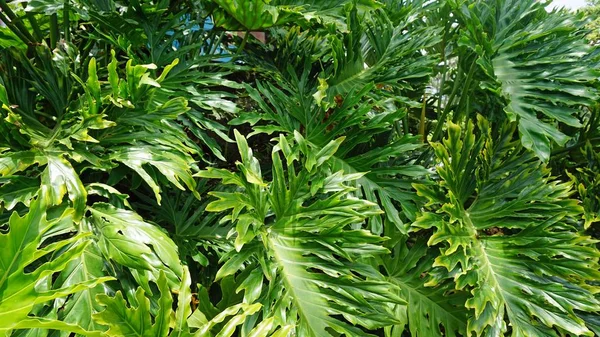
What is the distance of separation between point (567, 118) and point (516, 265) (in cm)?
49

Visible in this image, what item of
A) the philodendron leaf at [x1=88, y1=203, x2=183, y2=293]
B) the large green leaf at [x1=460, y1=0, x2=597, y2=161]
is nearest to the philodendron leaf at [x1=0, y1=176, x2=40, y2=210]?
the philodendron leaf at [x1=88, y1=203, x2=183, y2=293]

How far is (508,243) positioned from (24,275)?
4.39 ft

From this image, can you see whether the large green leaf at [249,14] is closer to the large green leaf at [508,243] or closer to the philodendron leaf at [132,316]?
the large green leaf at [508,243]

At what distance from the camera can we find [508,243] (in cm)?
147

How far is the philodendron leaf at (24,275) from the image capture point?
560mm

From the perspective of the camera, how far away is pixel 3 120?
1.07 metres

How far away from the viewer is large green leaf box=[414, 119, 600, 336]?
4.31ft

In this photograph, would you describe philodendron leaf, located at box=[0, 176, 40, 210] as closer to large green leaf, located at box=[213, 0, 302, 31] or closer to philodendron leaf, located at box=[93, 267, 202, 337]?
philodendron leaf, located at box=[93, 267, 202, 337]

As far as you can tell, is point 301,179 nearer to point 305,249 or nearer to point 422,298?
point 305,249

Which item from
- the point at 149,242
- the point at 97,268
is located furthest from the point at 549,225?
the point at 97,268

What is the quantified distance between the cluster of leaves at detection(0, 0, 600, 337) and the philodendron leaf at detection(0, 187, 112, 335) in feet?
0.67

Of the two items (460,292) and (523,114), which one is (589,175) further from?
(460,292)

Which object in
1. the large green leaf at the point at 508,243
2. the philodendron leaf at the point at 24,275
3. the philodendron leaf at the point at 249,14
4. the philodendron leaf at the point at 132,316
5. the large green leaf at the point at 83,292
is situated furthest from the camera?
the philodendron leaf at the point at 249,14

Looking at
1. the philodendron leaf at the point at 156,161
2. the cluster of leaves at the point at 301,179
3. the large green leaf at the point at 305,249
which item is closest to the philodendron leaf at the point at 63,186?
the cluster of leaves at the point at 301,179
